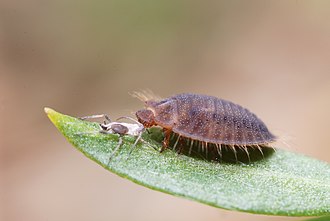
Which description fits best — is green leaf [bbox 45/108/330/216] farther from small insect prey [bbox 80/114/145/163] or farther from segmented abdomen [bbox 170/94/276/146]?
segmented abdomen [bbox 170/94/276/146]

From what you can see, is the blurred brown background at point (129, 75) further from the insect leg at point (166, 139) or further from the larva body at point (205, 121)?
the insect leg at point (166, 139)

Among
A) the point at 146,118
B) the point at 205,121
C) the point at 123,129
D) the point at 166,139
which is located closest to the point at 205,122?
the point at 205,121

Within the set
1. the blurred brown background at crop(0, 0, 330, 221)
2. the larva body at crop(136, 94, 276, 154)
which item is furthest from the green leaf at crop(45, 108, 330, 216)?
the blurred brown background at crop(0, 0, 330, 221)

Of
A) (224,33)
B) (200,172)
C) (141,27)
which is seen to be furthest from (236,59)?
(200,172)

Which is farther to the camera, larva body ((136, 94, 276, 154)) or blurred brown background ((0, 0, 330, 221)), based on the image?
blurred brown background ((0, 0, 330, 221))

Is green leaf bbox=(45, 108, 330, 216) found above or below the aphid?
below

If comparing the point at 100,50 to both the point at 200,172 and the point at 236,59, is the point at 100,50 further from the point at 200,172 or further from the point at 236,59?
the point at 200,172
